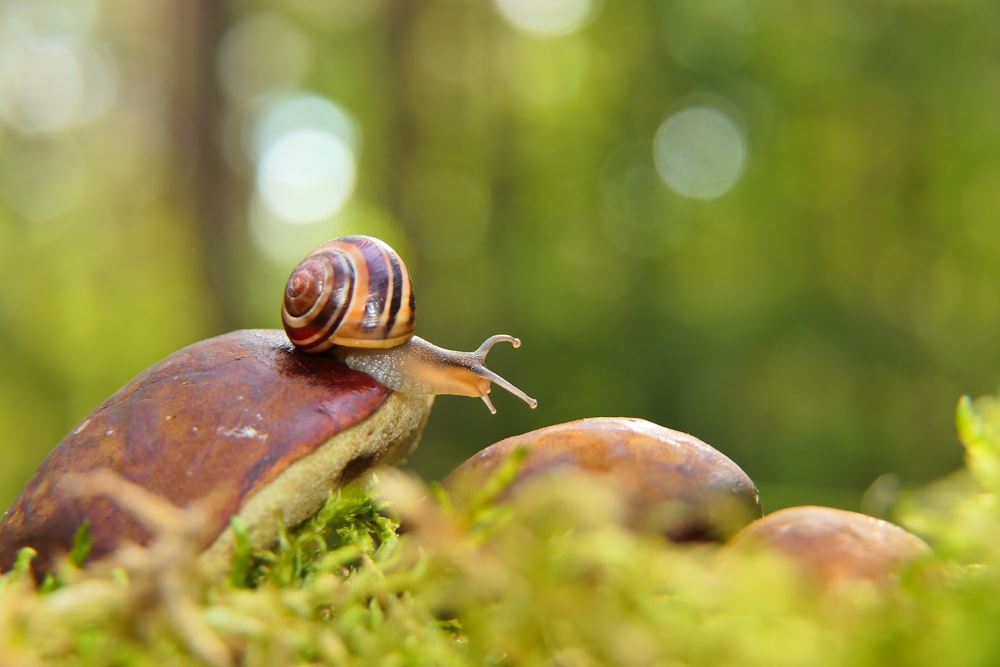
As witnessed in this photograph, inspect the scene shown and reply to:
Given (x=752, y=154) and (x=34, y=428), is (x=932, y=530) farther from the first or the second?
(x=34, y=428)

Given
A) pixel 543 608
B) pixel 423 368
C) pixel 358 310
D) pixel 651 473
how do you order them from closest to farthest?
1. pixel 543 608
2. pixel 651 473
3. pixel 358 310
4. pixel 423 368

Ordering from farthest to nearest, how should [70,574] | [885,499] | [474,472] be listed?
[885,499] < [474,472] < [70,574]

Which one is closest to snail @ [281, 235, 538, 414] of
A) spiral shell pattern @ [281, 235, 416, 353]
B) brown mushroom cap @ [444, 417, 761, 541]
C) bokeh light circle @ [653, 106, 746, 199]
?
spiral shell pattern @ [281, 235, 416, 353]

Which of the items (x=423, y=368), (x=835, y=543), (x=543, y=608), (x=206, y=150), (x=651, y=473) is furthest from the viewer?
(x=206, y=150)

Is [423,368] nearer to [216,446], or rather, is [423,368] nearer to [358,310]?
[358,310]

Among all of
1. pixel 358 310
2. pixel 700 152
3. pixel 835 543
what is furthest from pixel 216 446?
pixel 700 152

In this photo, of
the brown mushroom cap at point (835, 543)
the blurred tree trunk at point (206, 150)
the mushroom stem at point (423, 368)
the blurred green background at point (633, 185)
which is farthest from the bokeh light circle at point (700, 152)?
the brown mushroom cap at point (835, 543)

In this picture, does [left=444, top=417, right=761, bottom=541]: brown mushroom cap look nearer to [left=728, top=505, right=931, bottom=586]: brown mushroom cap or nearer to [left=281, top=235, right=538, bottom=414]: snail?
[left=728, top=505, right=931, bottom=586]: brown mushroom cap

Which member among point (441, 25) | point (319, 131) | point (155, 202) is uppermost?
point (441, 25)

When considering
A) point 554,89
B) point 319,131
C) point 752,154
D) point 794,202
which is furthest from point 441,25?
point 794,202
